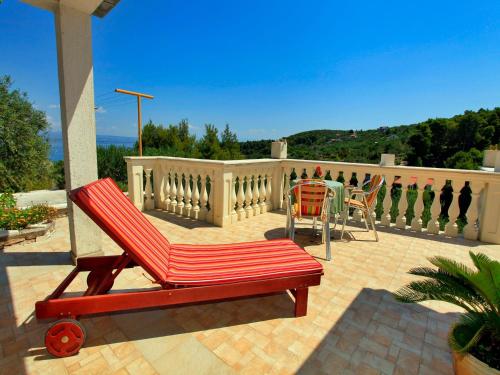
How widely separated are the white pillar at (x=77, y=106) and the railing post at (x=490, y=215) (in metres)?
5.99

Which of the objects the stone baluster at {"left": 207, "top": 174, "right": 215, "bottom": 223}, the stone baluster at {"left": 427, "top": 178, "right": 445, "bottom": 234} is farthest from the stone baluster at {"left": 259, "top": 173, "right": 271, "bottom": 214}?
the stone baluster at {"left": 427, "top": 178, "right": 445, "bottom": 234}

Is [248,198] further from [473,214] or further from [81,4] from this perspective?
[473,214]

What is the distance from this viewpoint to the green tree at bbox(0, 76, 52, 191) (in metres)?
11.3

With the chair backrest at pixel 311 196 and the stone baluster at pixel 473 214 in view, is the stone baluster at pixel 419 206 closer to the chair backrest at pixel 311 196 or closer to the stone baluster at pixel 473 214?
the stone baluster at pixel 473 214

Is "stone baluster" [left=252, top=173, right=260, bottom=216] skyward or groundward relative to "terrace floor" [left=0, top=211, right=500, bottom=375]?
skyward

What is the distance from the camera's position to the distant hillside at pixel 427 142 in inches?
1069

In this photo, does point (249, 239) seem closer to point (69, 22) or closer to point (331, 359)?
point (331, 359)

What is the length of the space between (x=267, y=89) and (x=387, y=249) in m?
22.5

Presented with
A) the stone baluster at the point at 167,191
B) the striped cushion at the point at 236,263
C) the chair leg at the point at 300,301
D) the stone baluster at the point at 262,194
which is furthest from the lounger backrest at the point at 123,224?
the stone baluster at the point at 262,194

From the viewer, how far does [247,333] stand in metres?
2.11

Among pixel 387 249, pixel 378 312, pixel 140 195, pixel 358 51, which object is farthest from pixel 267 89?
pixel 378 312

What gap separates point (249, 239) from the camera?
4301 millimetres

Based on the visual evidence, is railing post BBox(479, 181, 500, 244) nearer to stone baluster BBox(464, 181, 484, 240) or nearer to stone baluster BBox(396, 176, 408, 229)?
stone baluster BBox(464, 181, 484, 240)

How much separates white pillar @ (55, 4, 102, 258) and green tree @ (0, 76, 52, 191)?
11.2 meters
